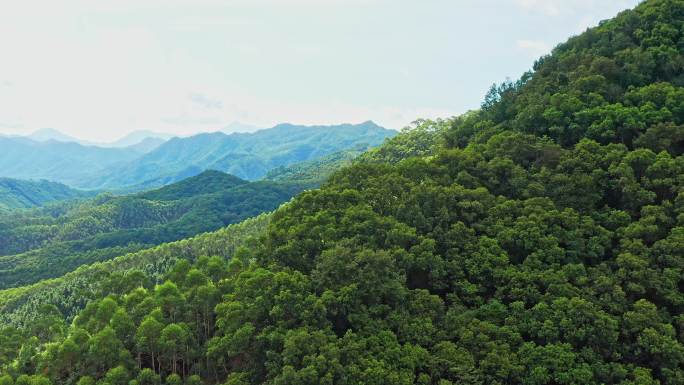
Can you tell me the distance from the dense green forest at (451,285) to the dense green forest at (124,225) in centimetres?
7224

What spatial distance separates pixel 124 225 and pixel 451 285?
12360 centimetres

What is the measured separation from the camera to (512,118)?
113 ft

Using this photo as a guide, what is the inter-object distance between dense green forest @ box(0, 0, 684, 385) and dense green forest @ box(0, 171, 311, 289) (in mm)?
72244

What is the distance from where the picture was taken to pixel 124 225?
424ft

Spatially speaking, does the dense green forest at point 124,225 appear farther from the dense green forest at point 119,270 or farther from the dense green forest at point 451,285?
the dense green forest at point 451,285

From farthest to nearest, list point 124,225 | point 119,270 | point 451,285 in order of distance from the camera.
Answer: point 124,225 → point 119,270 → point 451,285

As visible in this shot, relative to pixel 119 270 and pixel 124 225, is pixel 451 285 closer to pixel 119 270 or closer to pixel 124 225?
pixel 119 270

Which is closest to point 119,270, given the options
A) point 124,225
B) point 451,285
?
point 451,285

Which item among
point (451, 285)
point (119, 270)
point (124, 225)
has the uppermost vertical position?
point (451, 285)

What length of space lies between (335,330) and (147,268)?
43828 mm

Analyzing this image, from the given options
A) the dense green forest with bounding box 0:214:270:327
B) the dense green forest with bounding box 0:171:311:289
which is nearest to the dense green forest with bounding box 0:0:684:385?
the dense green forest with bounding box 0:214:270:327

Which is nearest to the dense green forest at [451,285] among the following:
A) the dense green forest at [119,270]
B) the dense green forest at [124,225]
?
the dense green forest at [119,270]

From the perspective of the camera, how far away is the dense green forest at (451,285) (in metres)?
18.1

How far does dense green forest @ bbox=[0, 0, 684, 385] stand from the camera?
18141 millimetres
